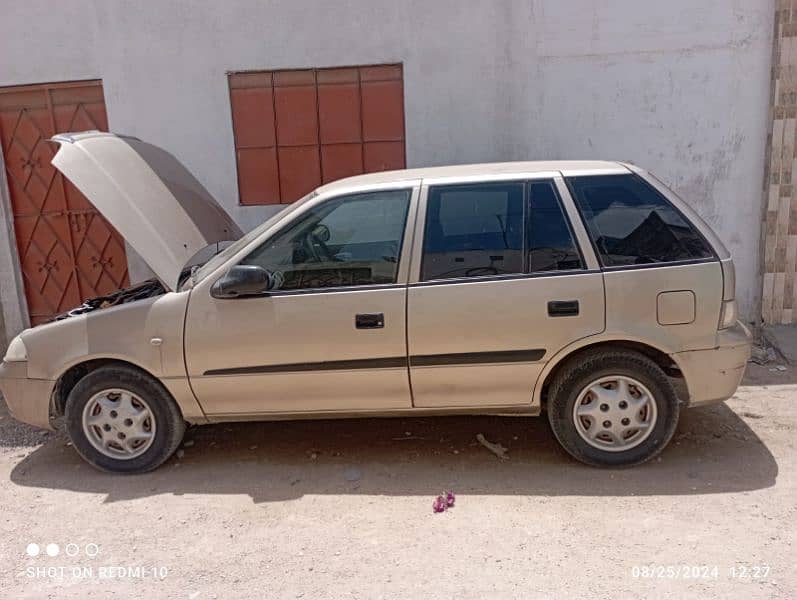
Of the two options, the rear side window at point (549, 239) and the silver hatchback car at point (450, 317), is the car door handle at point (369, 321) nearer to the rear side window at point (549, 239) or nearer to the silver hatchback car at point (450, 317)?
the silver hatchback car at point (450, 317)

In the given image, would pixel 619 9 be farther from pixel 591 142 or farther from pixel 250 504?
pixel 250 504

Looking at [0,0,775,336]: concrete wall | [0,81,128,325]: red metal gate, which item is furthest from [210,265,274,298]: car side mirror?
[0,81,128,325]: red metal gate

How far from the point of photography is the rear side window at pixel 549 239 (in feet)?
12.1

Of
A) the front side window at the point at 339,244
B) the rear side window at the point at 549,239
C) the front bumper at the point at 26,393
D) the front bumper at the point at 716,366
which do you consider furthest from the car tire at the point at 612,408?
the front bumper at the point at 26,393

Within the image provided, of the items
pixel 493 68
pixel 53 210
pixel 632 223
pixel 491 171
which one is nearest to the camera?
pixel 632 223

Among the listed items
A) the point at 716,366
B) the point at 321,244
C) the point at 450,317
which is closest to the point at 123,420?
the point at 321,244

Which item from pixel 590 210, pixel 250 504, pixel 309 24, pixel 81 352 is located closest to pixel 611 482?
pixel 590 210

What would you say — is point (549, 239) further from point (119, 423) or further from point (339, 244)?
point (119, 423)

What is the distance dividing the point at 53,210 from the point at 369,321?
15.3ft

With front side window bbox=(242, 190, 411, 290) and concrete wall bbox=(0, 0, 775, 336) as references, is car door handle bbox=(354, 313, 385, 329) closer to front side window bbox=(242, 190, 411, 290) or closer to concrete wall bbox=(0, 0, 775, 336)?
front side window bbox=(242, 190, 411, 290)

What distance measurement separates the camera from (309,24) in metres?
6.05

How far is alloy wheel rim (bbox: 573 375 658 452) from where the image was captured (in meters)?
3.71

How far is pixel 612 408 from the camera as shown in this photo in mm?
3717

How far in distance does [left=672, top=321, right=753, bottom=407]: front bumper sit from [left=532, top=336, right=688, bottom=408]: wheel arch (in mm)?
46
